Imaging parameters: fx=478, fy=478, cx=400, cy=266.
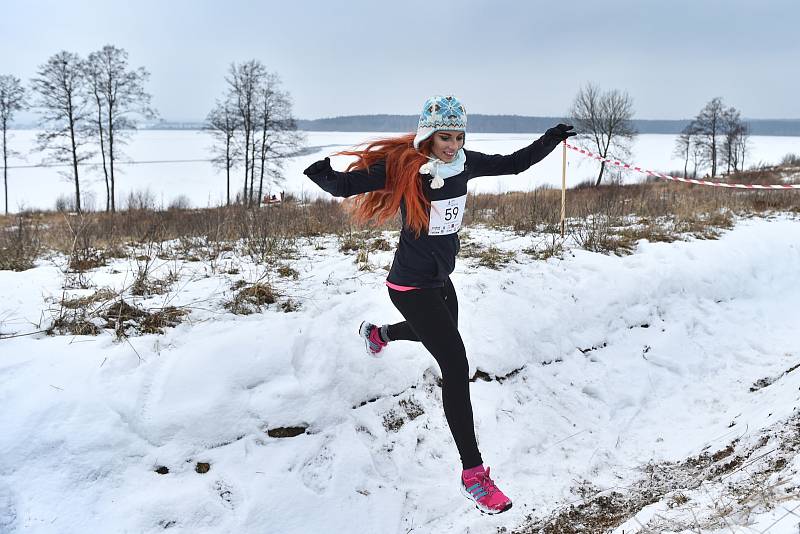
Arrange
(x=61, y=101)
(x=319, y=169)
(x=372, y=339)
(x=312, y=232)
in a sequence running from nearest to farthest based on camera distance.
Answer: (x=319, y=169)
(x=372, y=339)
(x=312, y=232)
(x=61, y=101)

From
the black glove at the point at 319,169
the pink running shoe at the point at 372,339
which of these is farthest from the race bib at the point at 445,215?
the pink running shoe at the point at 372,339

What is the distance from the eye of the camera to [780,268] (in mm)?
7008

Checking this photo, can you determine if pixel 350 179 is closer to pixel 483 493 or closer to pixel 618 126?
pixel 483 493

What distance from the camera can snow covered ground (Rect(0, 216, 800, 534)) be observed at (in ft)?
8.86

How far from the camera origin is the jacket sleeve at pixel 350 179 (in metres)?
2.60

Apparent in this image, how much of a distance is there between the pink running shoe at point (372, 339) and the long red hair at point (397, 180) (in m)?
1.03

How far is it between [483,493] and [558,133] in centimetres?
245

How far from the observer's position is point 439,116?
9.21 feet

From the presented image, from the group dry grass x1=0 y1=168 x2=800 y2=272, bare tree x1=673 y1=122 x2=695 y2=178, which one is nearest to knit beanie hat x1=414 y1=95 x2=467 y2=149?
dry grass x1=0 y1=168 x2=800 y2=272

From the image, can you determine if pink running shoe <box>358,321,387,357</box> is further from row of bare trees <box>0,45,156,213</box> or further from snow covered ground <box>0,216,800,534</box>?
row of bare trees <box>0,45,156,213</box>

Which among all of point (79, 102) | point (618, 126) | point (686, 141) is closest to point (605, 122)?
point (618, 126)

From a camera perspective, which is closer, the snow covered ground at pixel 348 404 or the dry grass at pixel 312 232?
the snow covered ground at pixel 348 404

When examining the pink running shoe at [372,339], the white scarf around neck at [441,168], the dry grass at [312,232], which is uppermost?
the white scarf around neck at [441,168]

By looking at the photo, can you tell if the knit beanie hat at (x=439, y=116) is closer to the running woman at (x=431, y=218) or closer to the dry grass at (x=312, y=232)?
the running woman at (x=431, y=218)
